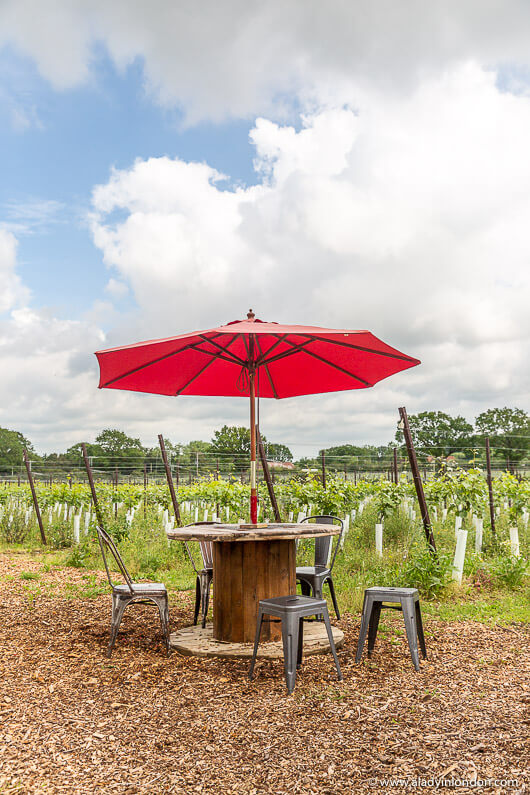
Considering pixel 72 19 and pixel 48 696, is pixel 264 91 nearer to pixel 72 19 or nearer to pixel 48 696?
pixel 72 19

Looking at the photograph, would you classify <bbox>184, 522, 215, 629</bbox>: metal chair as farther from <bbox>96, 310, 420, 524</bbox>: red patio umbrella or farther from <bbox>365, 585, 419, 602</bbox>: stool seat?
<bbox>365, 585, 419, 602</bbox>: stool seat

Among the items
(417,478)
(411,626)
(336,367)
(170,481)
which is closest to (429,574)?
(417,478)

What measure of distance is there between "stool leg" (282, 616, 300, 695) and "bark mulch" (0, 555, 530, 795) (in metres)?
0.09

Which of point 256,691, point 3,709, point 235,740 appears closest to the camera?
point 235,740

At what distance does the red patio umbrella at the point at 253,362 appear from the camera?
4145mm

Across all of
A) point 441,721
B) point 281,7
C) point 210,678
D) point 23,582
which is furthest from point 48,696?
point 281,7

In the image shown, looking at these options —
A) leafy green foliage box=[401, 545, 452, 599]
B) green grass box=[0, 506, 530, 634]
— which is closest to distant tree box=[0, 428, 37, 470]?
green grass box=[0, 506, 530, 634]

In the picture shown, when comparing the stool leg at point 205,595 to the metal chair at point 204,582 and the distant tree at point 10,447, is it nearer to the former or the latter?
the metal chair at point 204,582

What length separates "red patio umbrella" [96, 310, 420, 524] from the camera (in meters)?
4.14

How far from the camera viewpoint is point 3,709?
126 inches

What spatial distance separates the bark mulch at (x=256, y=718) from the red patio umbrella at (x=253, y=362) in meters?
1.31

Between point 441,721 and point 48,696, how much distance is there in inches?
87.3

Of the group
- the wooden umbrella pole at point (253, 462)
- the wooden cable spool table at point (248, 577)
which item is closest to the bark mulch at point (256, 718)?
the wooden cable spool table at point (248, 577)

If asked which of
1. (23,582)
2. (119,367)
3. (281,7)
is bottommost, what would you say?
(23,582)
